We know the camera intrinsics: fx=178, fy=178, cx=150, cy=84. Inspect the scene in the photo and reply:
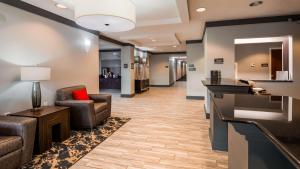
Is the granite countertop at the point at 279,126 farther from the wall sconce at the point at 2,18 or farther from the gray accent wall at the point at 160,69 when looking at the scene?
the gray accent wall at the point at 160,69

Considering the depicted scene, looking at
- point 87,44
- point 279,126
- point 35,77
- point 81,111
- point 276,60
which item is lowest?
point 81,111

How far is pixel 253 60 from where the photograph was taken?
23.8 feet

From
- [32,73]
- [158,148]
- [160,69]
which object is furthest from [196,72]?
[32,73]

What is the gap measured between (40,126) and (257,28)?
16.5 feet

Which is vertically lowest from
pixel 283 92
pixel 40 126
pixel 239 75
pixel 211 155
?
pixel 211 155

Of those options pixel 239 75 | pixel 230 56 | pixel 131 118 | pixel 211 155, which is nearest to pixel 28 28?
pixel 131 118

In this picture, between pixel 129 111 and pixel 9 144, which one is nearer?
pixel 9 144

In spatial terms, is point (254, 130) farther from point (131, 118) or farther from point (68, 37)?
point (68, 37)

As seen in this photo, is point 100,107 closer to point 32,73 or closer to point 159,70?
point 32,73

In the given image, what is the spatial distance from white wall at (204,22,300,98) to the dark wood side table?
12.0 ft

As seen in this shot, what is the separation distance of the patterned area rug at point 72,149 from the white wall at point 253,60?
5753 mm

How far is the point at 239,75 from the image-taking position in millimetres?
7383

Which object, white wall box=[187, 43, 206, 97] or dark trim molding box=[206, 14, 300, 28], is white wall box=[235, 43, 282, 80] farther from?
dark trim molding box=[206, 14, 300, 28]

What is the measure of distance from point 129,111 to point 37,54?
117 inches
